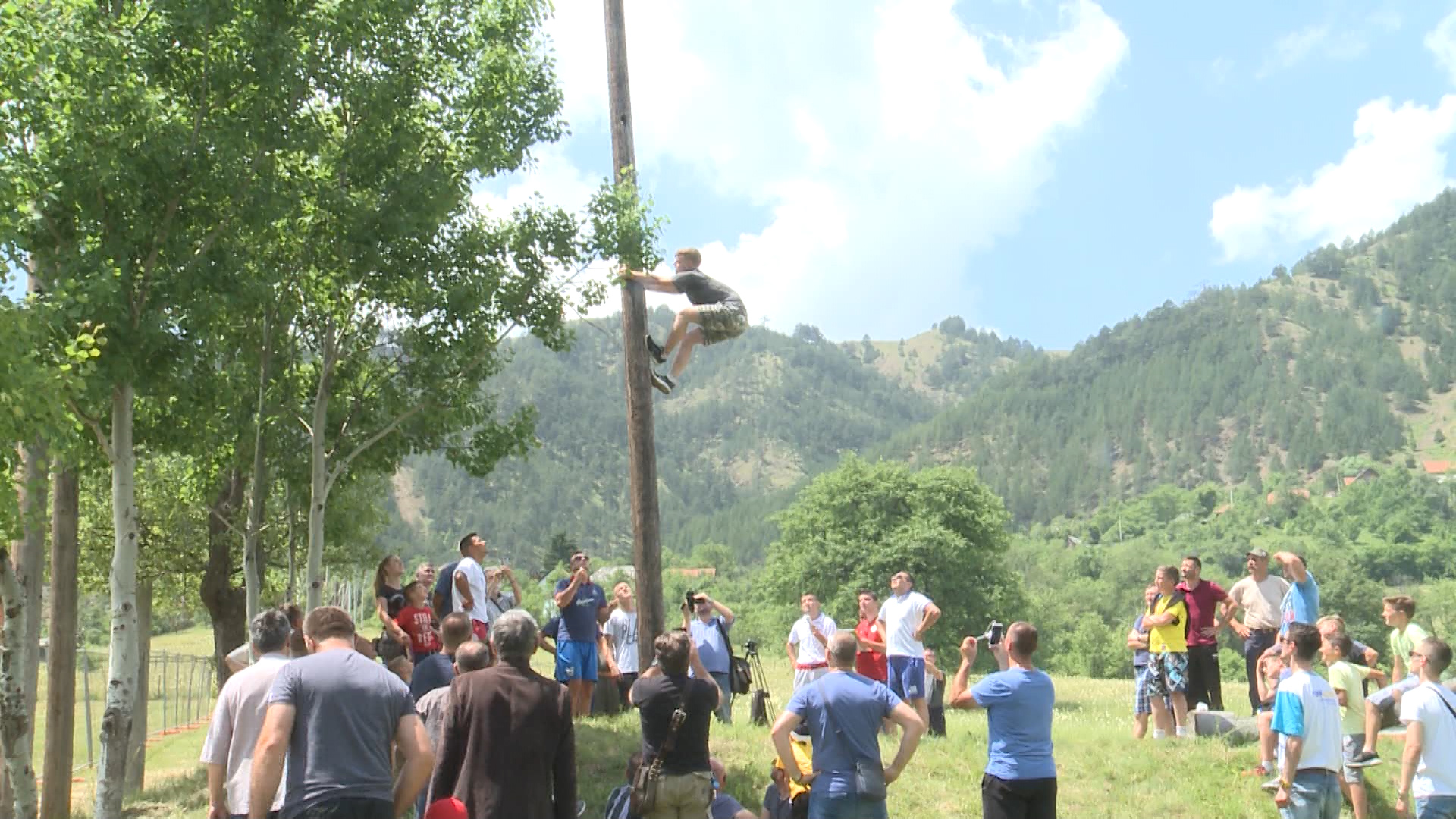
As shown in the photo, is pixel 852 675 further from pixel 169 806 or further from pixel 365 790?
pixel 169 806

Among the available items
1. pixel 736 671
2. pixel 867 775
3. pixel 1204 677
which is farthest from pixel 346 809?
pixel 1204 677

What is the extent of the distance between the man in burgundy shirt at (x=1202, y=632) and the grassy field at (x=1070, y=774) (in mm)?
938

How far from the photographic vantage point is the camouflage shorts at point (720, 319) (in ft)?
33.9

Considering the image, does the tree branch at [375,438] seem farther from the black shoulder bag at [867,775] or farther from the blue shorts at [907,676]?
the black shoulder bag at [867,775]

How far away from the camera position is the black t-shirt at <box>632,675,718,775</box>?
6859 millimetres

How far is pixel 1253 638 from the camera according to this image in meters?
12.8

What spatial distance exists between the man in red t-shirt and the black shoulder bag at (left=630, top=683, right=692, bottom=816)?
6.84 meters

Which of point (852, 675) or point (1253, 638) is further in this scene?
point (1253, 638)

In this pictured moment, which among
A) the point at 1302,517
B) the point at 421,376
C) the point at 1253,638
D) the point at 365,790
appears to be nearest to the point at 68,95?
the point at 421,376

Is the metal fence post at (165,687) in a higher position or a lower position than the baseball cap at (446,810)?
lower

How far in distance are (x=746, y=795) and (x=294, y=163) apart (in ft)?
27.4

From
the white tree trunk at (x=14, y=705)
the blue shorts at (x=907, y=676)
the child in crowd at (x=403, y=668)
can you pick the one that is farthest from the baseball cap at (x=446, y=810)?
the blue shorts at (x=907, y=676)

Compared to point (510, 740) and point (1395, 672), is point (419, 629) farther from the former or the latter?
point (1395, 672)

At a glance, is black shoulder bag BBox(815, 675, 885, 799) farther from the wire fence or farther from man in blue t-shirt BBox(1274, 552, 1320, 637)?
the wire fence
